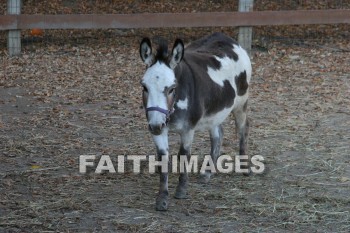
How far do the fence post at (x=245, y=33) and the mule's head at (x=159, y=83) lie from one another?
26.6 feet

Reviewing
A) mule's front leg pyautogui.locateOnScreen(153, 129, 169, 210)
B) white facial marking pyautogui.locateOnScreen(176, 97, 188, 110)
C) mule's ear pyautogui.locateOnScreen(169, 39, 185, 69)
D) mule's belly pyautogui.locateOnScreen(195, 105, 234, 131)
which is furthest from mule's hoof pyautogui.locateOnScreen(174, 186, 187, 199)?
mule's ear pyautogui.locateOnScreen(169, 39, 185, 69)

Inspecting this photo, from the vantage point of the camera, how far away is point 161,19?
1377 centimetres

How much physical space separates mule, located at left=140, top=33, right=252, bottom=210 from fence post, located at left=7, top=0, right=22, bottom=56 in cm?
694

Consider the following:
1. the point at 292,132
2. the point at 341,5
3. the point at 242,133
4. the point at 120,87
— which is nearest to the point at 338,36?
the point at 341,5

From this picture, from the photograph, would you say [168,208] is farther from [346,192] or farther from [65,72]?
[65,72]

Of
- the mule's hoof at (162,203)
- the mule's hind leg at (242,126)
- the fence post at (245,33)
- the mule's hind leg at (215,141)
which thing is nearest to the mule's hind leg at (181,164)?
the mule's hoof at (162,203)

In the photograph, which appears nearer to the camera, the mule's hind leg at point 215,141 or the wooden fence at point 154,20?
the mule's hind leg at point 215,141

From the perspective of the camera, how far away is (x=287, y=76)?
40.0 ft

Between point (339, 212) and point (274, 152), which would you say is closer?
point (339, 212)

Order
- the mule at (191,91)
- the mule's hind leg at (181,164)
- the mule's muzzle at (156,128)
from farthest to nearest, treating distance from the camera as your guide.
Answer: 1. the mule's hind leg at (181,164)
2. the mule at (191,91)
3. the mule's muzzle at (156,128)

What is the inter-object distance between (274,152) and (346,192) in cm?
149

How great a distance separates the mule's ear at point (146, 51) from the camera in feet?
19.6

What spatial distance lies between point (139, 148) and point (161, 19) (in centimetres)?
589

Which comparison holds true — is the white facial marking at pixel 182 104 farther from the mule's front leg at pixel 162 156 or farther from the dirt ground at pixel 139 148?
the dirt ground at pixel 139 148
